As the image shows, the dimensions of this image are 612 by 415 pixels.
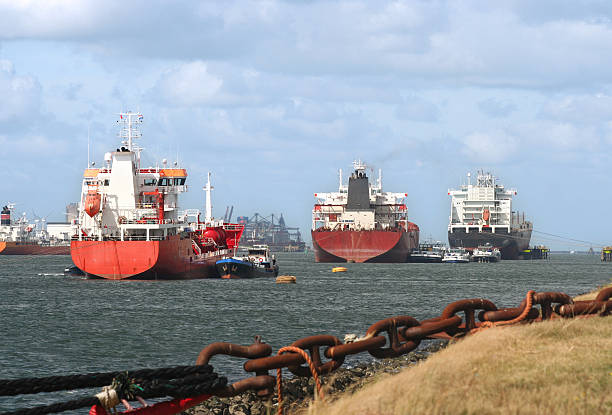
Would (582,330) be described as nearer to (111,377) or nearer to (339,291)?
(111,377)

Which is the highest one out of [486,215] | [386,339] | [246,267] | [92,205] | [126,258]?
[486,215]

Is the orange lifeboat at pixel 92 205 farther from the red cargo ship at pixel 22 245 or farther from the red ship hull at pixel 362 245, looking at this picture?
the red cargo ship at pixel 22 245

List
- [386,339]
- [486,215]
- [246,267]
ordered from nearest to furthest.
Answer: [386,339]
[246,267]
[486,215]

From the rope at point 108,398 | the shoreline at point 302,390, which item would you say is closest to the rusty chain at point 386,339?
the shoreline at point 302,390

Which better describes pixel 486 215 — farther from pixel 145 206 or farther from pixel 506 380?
pixel 506 380

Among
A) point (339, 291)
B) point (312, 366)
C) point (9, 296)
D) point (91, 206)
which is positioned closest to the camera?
point (312, 366)

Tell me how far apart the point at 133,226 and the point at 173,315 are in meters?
24.8

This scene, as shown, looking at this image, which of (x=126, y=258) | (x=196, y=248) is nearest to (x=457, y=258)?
(x=196, y=248)

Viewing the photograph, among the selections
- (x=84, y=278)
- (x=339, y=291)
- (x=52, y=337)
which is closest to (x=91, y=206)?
(x=84, y=278)

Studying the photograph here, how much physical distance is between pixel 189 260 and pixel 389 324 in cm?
5970

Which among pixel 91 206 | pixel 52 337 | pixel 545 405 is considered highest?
pixel 91 206

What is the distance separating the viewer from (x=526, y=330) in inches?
382

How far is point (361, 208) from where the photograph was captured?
10894cm

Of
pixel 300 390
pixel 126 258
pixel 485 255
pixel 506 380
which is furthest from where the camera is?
pixel 485 255
